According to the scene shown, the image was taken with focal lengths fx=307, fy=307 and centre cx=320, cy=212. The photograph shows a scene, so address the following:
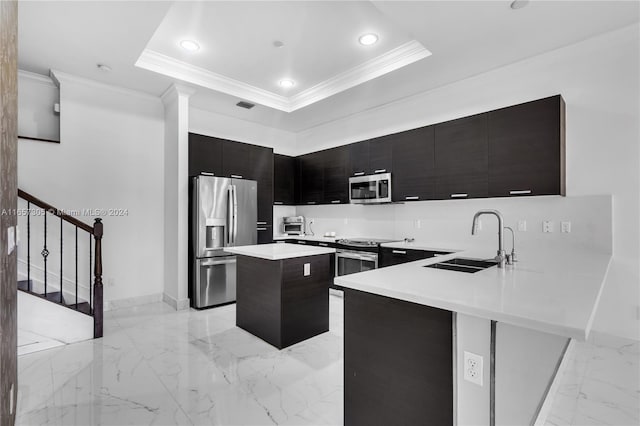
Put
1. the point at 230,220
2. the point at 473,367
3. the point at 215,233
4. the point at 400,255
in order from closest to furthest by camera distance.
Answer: the point at 473,367 < the point at 400,255 < the point at 215,233 < the point at 230,220

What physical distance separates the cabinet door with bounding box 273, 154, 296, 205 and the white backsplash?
2.46ft

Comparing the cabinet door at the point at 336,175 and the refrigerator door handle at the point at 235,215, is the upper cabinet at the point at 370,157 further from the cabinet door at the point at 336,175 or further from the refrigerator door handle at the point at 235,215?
the refrigerator door handle at the point at 235,215

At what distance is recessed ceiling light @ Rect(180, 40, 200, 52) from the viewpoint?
324cm

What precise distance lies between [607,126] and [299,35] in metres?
3.11

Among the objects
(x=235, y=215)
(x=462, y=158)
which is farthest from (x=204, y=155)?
(x=462, y=158)

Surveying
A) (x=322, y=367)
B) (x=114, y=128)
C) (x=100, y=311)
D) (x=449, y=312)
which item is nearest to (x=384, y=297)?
(x=449, y=312)

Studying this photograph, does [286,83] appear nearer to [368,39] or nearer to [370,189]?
[368,39]

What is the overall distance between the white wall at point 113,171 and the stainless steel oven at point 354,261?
259cm

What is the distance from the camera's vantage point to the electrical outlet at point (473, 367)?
1.20 meters

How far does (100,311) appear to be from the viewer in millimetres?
3086

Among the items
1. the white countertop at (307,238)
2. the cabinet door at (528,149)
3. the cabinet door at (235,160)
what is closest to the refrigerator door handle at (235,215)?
the cabinet door at (235,160)

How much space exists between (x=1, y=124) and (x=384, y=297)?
187 centimetres

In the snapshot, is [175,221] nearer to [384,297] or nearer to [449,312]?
[384,297]

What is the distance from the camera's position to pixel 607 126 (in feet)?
9.58
